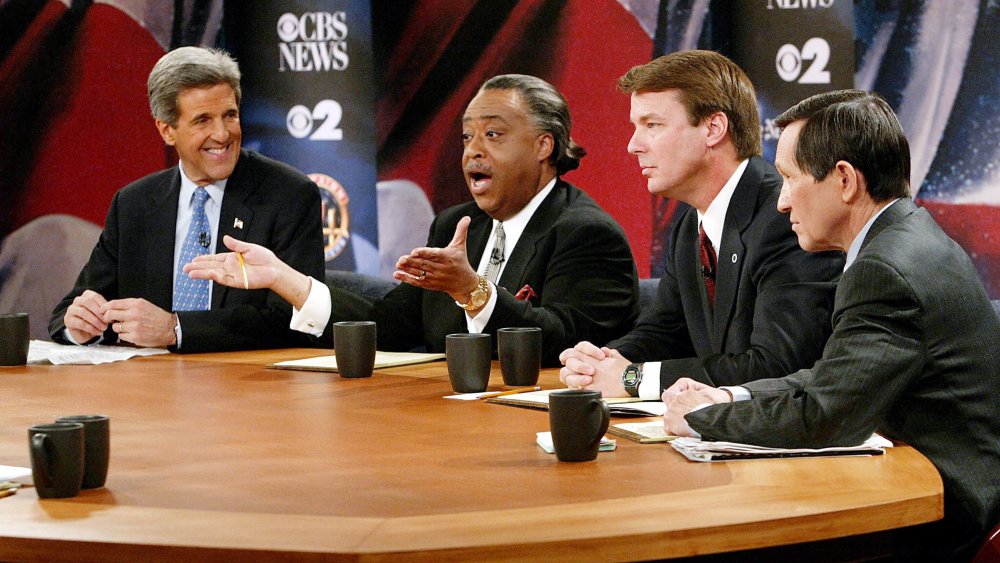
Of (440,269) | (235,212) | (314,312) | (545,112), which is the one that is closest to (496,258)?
(545,112)

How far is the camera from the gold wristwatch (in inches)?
122

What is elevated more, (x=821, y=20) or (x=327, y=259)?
(x=821, y=20)

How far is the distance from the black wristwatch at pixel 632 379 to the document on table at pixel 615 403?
2 centimetres

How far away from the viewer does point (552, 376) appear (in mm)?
2844

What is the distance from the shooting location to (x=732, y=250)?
9.07 ft

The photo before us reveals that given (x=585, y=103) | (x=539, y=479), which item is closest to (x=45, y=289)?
(x=585, y=103)

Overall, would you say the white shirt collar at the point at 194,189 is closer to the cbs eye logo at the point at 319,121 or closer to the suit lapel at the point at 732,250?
the cbs eye logo at the point at 319,121

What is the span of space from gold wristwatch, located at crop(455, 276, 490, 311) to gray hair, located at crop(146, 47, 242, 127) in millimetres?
1348

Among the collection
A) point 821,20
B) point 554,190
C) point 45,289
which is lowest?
point 45,289

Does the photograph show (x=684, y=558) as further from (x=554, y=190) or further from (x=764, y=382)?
(x=554, y=190)

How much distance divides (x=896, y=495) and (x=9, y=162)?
4.72 metres

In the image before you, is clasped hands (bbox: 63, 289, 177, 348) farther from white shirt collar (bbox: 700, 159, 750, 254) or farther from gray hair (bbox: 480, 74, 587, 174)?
white shirt collar (bbox: 700, 159, 750, 254)

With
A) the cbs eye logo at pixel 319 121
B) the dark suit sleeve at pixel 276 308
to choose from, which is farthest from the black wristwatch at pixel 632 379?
the cbs eye logo at pixel 319 121

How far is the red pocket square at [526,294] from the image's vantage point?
11.3 feet
